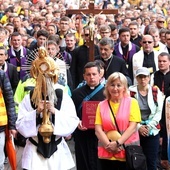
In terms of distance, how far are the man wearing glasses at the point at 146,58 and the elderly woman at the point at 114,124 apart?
13.9ft

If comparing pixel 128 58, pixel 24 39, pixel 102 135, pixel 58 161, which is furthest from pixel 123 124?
pixel 24 39

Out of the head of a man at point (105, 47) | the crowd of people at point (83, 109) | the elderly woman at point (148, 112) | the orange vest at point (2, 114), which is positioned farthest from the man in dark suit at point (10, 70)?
the orange vest at point (2, 114)

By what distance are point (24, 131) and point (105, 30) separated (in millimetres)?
6111

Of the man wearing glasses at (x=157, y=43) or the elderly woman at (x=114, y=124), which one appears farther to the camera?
the man wearing glasses at (x=157, y=43)

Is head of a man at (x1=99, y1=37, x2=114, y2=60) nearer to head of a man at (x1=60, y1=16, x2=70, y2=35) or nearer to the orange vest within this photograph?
the orange vest

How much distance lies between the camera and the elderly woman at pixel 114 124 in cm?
726

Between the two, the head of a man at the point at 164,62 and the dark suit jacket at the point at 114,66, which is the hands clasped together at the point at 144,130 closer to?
the head of a man at the point at 164,62

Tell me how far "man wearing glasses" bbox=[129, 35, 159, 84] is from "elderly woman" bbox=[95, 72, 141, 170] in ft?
13.9

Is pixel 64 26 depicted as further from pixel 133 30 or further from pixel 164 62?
pixel 164 62

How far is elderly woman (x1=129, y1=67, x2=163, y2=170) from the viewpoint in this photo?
27.7 ft

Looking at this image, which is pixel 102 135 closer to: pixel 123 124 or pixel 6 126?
pixel 123 124

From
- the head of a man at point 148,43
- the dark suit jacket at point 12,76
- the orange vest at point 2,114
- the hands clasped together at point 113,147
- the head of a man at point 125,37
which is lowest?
the hands clasped together at point 113,147

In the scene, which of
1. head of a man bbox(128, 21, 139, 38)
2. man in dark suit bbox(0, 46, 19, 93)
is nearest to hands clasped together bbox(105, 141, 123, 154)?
man in dark suit bbox(0, 46, 19, 93)

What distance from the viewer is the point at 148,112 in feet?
27.9
